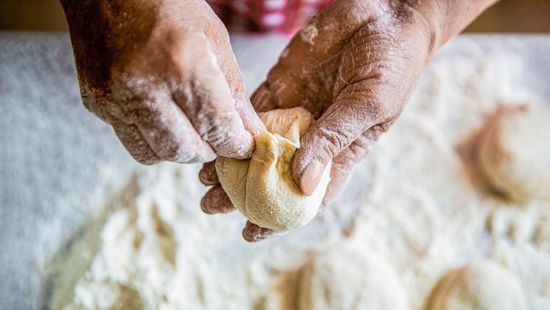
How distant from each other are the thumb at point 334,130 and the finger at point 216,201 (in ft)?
0.73

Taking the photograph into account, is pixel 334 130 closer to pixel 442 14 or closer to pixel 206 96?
pixel 206 96

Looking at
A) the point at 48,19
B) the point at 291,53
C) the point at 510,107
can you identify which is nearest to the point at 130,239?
the point at 291,53

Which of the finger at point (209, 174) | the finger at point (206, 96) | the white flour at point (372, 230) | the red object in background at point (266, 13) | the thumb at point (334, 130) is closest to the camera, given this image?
the finger at point (206, 96)

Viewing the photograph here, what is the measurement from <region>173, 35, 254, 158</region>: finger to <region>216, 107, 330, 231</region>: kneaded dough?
11 cm

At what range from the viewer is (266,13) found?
4.95ft

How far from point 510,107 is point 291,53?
948 millimetres

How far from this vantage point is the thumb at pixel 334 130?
925 mm

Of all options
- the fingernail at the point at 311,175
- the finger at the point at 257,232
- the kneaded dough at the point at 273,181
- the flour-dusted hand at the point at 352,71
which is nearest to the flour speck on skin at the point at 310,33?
the flour-dusted hand at the point at 352,71

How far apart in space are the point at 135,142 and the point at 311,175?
33 centimetres

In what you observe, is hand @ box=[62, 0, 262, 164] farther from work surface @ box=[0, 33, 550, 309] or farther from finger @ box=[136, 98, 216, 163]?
work surface @ box=[0, 33, 550, 309]

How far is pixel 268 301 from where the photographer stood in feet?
4.47

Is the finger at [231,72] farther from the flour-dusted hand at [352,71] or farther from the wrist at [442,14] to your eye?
the wrist at [442,14]

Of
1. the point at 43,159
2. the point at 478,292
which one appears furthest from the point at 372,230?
the point at 43,159

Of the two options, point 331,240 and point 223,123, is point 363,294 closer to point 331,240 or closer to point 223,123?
point 331,240
